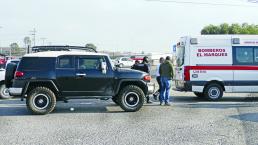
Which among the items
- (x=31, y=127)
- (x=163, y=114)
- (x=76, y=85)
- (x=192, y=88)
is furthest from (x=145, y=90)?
(x=31, y=127)

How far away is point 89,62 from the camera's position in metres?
13.4

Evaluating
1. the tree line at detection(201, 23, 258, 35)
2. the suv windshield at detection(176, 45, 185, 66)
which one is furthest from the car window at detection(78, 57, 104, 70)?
the tree line at detection(201, 23, 258, 35)

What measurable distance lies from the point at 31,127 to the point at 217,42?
8398 millimetres

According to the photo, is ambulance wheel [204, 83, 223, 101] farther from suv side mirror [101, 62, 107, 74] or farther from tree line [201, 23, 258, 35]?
tree line [201, 23, 258, 35]

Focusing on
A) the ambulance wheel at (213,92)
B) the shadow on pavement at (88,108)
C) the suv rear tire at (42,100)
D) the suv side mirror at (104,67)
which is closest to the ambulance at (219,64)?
the ambulance wheel at (213,92)

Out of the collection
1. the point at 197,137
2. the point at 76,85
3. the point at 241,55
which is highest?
the point at 241,55

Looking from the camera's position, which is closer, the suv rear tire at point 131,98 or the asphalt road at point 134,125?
the asphalt road at point 134,125

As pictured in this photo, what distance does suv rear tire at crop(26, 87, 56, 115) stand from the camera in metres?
12.9

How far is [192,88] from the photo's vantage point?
16516 millimetres

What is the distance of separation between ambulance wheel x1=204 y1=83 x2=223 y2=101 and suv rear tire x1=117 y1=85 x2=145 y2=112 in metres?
3.90

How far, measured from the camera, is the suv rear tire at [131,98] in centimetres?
1343

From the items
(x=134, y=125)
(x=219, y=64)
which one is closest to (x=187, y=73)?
(x=219, y=64)

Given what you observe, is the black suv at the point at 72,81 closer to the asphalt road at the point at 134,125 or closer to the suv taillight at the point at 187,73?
the asphalt road at the point at 134,125

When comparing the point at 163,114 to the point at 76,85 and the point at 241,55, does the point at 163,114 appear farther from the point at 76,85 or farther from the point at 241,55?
the point at 241,55
